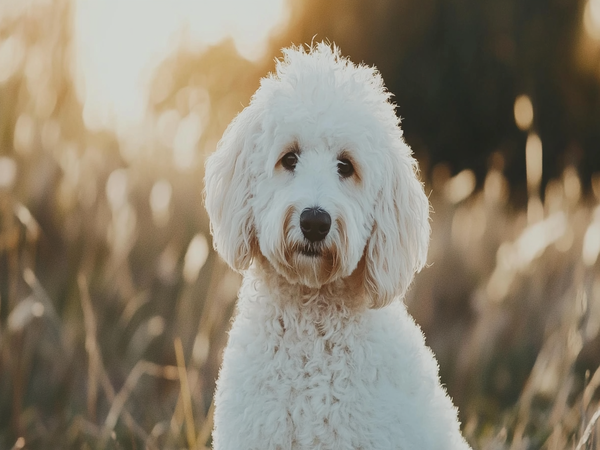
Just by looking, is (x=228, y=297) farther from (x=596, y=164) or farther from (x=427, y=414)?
(x=596, y=164)

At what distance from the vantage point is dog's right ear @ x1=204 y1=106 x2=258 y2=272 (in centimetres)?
280

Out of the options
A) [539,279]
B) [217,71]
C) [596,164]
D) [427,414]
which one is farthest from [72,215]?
[596,164]

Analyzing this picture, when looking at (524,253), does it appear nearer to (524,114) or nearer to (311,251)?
(524,114)

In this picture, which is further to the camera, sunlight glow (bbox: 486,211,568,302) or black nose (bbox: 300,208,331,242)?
sunlight glow (bbox: 486,211,568,302)

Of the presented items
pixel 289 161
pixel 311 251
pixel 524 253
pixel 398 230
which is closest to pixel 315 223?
pixel 311 251

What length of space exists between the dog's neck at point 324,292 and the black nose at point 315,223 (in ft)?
1.03

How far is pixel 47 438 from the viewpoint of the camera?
150 inches

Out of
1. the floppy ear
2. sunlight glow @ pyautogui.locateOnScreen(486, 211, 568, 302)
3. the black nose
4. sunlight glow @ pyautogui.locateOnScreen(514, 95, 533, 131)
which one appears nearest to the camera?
the black nose

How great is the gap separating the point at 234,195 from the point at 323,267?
1.76ft

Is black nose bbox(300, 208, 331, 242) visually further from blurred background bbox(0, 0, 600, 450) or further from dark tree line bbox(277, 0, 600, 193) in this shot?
dark tree line bbox(277, 0, 600, 193)

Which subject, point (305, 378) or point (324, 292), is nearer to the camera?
point (305, 378)

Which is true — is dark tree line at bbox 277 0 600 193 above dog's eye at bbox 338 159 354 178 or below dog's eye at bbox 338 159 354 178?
above

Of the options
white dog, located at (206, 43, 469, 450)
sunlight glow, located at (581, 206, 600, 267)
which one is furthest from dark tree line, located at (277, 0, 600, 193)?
white dog, located at (206, 43, 469, 450)

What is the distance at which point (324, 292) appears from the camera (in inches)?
110
